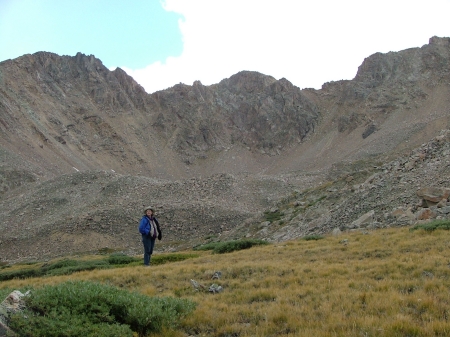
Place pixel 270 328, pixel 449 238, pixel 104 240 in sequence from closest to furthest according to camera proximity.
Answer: pixel 270 328
pixel 449 238
pixel 104 240

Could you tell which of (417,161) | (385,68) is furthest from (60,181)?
(385,68)

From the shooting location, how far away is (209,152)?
395 feet

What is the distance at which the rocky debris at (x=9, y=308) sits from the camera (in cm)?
517

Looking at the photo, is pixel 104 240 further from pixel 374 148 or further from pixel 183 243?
pixel 374 148

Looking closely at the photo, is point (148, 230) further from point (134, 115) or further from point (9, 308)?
point (134, 115)

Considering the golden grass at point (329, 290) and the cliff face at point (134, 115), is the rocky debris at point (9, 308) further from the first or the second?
the cliff face at point (134, 115)

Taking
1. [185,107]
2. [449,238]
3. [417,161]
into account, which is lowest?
[449,238]

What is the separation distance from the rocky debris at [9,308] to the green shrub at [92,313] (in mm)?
108

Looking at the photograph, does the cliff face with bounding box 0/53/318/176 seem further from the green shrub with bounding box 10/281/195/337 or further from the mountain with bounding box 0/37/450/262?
the green shrub with bounding box 10/281/195/337

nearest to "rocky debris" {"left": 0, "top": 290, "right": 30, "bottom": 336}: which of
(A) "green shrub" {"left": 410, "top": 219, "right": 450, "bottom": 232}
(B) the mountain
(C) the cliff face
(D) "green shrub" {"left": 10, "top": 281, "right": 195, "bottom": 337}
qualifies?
(D) "green shrub" {"left": 10, "top": 281, "right": 195, "bottom": 337}

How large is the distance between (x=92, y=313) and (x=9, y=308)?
1.21m

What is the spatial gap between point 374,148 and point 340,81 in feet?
191

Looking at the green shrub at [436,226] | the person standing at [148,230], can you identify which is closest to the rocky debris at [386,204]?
the green shrub at [436,226]

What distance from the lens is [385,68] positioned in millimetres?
A: 123438
